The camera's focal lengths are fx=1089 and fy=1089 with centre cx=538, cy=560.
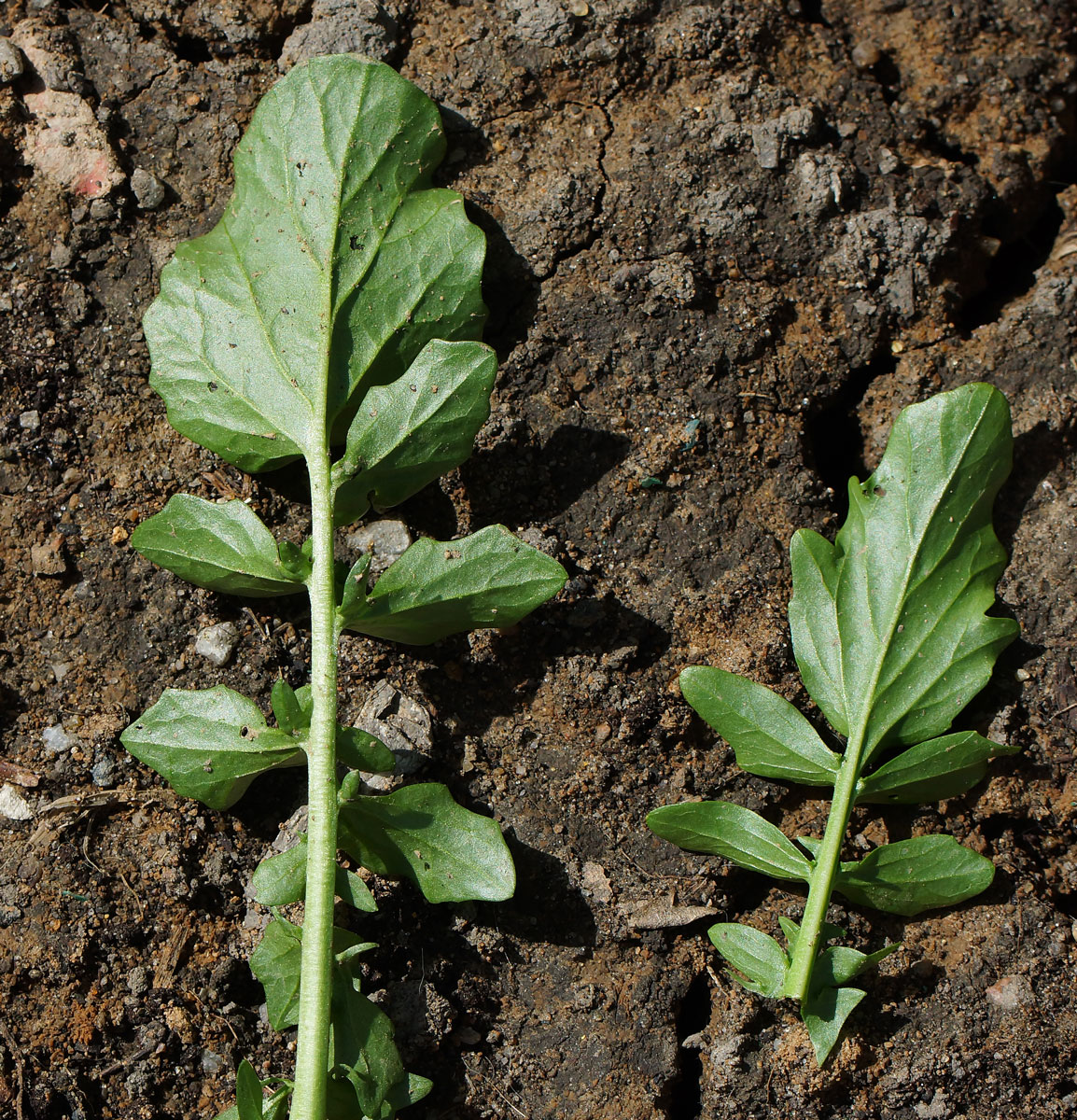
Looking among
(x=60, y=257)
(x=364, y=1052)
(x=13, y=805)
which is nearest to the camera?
(x=364, y=1052)

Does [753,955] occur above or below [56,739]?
below

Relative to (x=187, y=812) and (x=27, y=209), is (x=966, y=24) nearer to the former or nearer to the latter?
(x=27, y=209)

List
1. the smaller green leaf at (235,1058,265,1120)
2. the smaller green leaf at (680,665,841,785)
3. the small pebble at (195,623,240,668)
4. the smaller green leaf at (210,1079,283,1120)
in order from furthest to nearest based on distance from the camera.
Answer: the small pebble at (195,623,240,668) → the smaller green leaf at (680,665,841,785) → the smaller green leaf at (210,1079,283,1120) → the smaller green leaf at (235,1058,265,1120)

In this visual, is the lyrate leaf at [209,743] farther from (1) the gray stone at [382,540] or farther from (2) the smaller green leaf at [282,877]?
(1) the gray stone at [382,540]

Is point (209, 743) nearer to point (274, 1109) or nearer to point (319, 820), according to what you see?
point (319, 820)

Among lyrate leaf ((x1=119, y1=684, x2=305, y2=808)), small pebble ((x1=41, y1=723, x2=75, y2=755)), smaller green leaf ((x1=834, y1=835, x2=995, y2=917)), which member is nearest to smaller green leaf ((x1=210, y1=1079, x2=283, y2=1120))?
lyrate leaf ((x1=119, y1=684, x2=305, y2=808))

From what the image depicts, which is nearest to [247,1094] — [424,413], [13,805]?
[13,805]

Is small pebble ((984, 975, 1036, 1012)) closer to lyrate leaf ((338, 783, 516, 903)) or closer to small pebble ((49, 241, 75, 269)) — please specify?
lyrate leaf ((338, 783, 516, 903))
